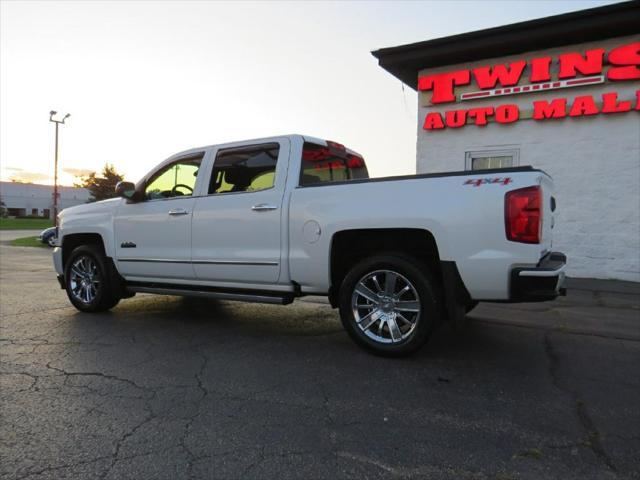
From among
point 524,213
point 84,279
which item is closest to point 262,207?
point 524,213

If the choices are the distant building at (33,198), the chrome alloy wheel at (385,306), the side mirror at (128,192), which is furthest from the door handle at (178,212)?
the distant building at (33,198)

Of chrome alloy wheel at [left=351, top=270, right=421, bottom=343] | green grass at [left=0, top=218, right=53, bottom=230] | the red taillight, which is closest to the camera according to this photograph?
the red taillight

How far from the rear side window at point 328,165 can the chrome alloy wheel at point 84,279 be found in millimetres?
3115

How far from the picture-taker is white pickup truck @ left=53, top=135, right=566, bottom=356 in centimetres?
363

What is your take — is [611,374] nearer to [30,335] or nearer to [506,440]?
[506,440]

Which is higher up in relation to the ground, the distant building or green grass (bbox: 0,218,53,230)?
the distant building

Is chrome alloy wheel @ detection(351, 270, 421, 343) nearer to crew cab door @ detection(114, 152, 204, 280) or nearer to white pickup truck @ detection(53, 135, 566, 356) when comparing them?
white pickup truck @ detection(53, 135, 566, 356)

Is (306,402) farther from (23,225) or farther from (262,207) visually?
(23,225)

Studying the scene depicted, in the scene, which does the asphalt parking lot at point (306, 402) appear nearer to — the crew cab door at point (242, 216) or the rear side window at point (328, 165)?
the crew cab door at point (242, 216)

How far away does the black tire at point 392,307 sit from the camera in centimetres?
392

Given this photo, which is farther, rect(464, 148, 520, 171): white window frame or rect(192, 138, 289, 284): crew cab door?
rect(464, 148, 520, 171): white window frame

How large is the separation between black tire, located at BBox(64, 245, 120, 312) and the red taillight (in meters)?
4.79

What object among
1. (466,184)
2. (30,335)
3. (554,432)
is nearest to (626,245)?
(466,184)

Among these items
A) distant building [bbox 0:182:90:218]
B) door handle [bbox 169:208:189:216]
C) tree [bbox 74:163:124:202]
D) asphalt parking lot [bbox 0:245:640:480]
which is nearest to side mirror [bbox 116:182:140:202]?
door handle [bbox 169:208:189:216]
